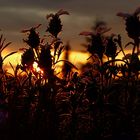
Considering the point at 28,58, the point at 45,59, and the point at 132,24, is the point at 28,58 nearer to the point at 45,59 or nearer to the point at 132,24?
the point at 45,59

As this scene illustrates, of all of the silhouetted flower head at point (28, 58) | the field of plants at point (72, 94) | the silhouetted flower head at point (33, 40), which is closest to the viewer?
the field of plants at point (72, 94)

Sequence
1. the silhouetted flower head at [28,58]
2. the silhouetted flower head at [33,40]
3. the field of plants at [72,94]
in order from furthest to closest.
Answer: the silhouetted flower head at [33,40], the silhouetted flower head at [28,58], the field of plants at [72,94]

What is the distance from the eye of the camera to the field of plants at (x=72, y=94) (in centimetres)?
523

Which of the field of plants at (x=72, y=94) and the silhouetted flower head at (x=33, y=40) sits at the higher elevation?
the silhouetted flower head at (x=33, y=40)

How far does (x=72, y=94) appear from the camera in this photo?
5516 millimetres

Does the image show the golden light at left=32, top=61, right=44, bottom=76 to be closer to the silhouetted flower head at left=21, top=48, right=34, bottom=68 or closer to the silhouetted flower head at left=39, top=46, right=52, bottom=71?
the silhouetted flower head at left=21, top=48, right=34, bottom=68

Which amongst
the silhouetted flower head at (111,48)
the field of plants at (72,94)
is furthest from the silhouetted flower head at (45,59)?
the silhouetted flower head at (111,48)

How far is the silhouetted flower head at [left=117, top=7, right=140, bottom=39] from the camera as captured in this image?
18.4 ft

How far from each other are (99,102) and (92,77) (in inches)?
24.7

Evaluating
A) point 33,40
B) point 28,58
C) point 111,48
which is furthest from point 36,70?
point 111,48

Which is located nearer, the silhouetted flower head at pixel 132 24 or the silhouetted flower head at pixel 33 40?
the silhouetted flower head at pixel 132 24

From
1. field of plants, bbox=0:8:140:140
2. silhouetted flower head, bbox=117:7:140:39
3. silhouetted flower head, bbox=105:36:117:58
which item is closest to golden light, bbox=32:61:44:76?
field of plants, bbox=0:8:140:140

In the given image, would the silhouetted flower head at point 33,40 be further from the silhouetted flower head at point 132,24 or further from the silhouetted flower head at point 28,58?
the silhouetted flower head at point 132,24

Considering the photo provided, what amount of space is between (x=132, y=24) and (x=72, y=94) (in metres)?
0.96
